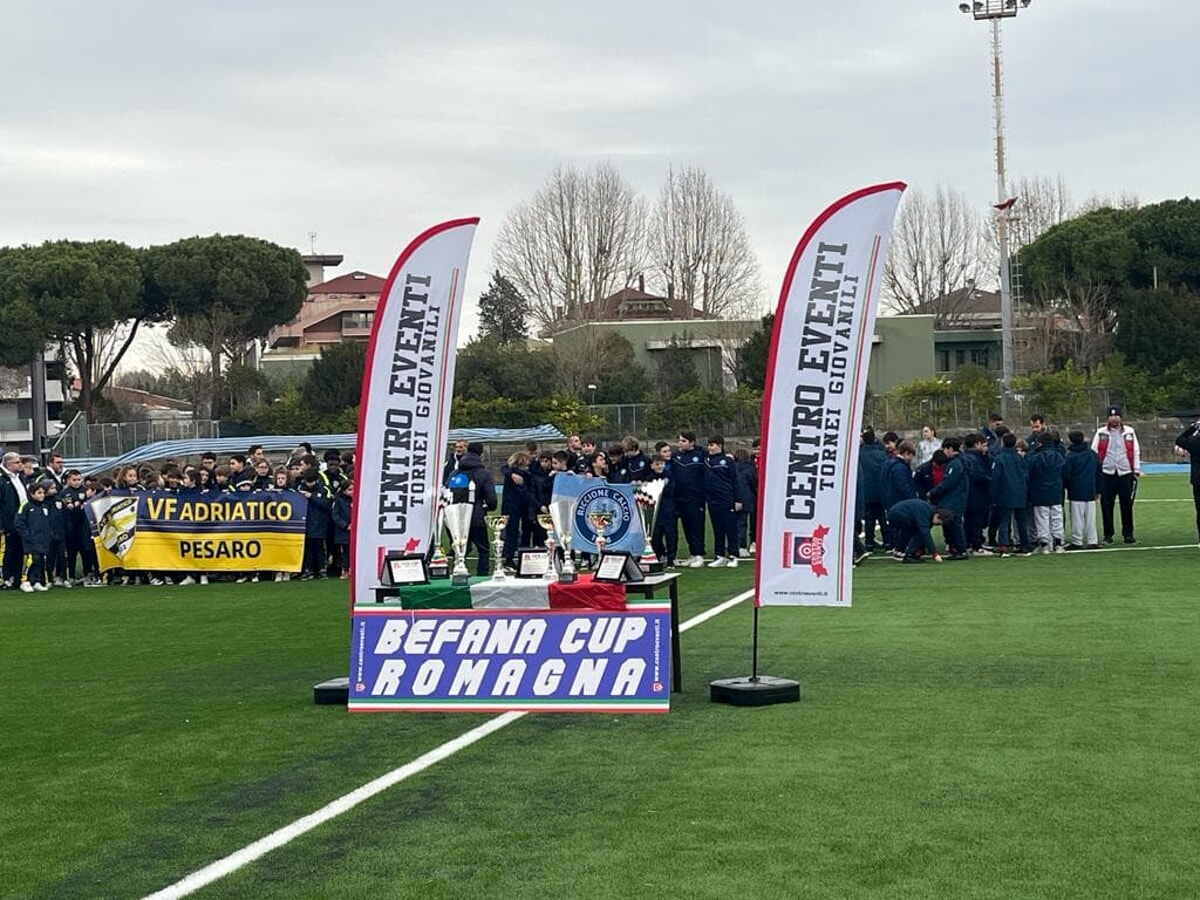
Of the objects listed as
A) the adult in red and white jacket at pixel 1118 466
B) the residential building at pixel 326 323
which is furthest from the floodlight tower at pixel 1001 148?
the residential building at pixel 326 323

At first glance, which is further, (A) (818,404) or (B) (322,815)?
(A) (818,404)

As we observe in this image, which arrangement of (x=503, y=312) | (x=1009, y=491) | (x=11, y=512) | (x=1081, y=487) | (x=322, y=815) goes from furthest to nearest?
(x=503, y=312), (x=1081, y=487), (x=11, y=512), (x=1009, y=491), (x=322, y=815)

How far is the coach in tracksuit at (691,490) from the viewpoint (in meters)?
22.0

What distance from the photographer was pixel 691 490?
2198 cm

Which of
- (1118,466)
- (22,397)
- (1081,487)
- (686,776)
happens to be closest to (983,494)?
(1081,487)

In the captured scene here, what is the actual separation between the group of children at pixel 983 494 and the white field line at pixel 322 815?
12561 millimetres

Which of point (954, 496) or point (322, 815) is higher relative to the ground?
point (954, 496)

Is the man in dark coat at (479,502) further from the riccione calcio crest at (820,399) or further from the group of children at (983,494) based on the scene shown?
the riccione calcio crest at (820,399)

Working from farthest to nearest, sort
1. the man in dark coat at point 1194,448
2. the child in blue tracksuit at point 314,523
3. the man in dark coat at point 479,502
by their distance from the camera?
the child in blue tracksuit at point 314,523, the man in dark coat at point 479,502, the man in dark coat at point 1194,448

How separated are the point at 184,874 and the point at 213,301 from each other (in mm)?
62644

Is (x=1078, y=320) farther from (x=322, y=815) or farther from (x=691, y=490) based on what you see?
(x=322, y=815)

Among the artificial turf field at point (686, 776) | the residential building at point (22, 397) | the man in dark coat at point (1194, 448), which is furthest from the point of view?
the residential building at point (22, 397)

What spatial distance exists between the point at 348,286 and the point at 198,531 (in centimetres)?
9880

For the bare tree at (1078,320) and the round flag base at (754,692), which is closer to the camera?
the round flag base at (754,692)
